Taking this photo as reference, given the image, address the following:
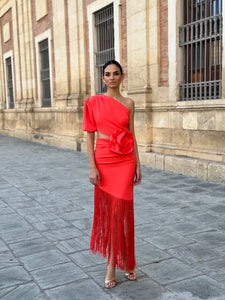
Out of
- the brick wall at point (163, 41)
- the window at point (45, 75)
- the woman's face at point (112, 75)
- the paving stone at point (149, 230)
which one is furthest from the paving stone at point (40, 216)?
the window at point (45, 75)

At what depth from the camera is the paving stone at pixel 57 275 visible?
9.71ft

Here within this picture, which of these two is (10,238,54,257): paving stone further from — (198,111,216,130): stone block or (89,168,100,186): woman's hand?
(198,111,216,130): stone block

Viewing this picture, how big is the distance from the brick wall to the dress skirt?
5620 millimetres

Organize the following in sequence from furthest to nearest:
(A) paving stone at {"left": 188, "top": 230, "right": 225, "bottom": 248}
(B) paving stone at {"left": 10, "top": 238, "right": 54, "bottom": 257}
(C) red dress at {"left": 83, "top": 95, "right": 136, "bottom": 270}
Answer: (A) paving stone at {"left": 188, "top": 230, "right": 225, "bottom": 248} → (B) paving stone at {"left": 10, "top": 238, "right": 54, "bottom": 257} → (C) red dress at {"left": 83, "top": 95, "right": 136, "bottom": 270}

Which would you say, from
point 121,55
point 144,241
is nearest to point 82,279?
point 144,241

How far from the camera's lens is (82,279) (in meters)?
3.01

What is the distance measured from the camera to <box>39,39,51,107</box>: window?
14975mm

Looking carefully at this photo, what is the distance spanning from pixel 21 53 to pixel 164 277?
15987mm

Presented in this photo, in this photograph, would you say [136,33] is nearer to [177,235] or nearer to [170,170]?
[170,170]

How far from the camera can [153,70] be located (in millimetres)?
8344

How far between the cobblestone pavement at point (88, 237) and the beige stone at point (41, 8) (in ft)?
30.7

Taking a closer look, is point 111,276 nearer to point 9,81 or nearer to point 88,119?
point 88,119

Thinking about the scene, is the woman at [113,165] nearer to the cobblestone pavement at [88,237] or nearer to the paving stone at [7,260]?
the cobblestone pavement at [88,237]

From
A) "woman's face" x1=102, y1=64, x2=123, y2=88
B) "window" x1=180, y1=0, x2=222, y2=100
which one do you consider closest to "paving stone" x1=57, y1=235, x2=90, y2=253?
"woman's face" x1=102, y1=64, x2=123, y2=88
